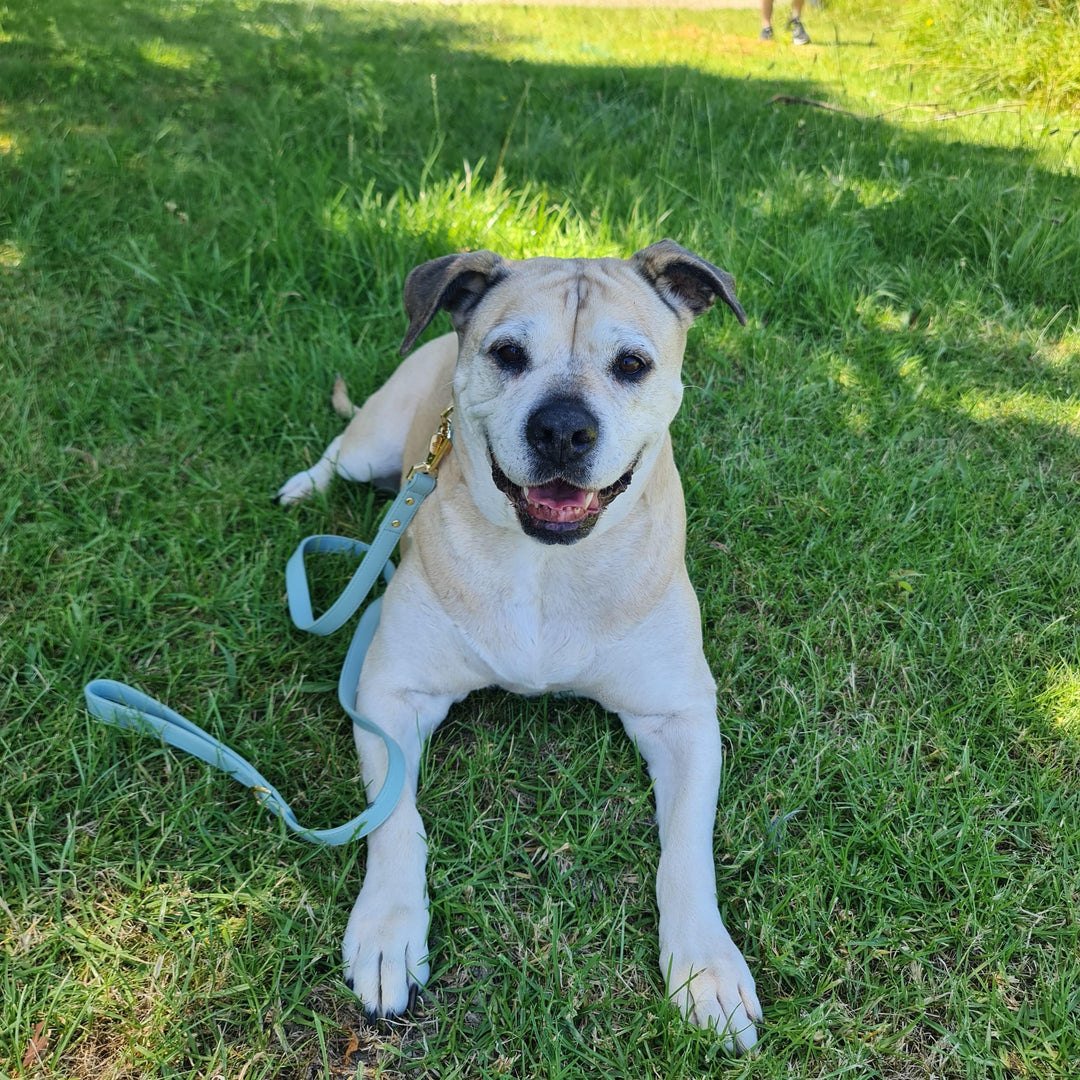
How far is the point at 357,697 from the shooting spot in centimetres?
270

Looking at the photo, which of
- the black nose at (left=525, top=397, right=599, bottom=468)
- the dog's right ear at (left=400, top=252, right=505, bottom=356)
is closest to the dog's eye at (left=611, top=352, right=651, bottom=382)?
the black nose at (left=525, top=397, right=599, bottom=468)

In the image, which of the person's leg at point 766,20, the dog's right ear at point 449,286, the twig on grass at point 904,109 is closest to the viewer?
the dog's right ear at point 449,286

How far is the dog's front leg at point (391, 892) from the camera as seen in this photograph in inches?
82.8

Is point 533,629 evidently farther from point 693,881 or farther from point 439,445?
point 693,881

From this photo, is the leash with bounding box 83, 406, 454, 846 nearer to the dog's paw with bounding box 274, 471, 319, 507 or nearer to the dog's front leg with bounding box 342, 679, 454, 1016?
the dog's front leg with bounding box 342, 679, 454, 1016

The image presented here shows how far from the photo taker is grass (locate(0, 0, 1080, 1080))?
2.11 metres

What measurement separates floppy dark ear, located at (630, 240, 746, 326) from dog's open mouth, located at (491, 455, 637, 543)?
710mm

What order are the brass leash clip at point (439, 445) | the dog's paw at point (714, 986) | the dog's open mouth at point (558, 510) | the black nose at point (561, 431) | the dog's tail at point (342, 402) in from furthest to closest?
1. the dog's tail at point (342, 402)
2. the brass leash clip at point (439, 445)
3. the dog's open mouth at point (558, 510)
4. the black nose at point (561, 431)
5. the dog's paw at point (714, 986)

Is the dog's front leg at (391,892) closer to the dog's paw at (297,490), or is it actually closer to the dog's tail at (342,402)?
the dog's paw at (297,490)

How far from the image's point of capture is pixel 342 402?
4074 mm

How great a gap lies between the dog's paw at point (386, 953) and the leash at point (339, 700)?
0.80ft

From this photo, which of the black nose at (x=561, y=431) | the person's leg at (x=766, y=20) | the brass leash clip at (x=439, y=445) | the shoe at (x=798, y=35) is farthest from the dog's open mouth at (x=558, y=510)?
the shoe at (x=798, y=35)

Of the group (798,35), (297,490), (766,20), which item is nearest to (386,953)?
(297,490)

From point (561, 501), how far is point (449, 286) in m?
0.80
